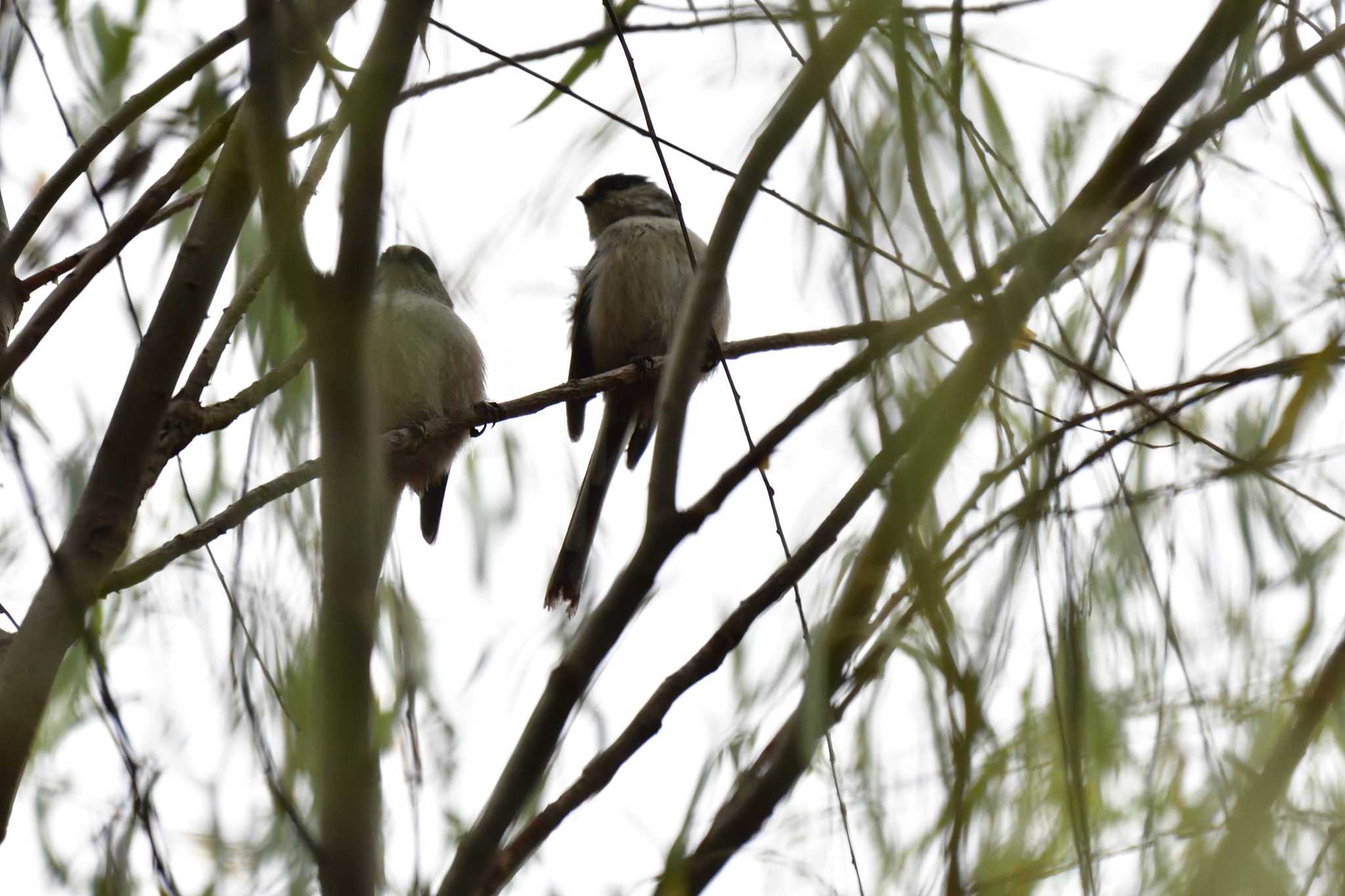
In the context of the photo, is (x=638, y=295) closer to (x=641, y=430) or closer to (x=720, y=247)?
(x=641, y=430)

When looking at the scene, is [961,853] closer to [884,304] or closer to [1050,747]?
[1050,747]

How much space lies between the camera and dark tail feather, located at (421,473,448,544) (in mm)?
4414

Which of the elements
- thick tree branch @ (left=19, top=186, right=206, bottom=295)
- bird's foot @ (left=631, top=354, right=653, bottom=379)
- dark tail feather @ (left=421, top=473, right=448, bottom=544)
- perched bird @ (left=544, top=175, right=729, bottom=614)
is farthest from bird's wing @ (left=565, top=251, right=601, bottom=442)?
thick tree branch @ (left=19, top=186, right=206, bottom=295)

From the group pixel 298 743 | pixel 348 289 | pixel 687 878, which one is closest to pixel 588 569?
pixel 298 743

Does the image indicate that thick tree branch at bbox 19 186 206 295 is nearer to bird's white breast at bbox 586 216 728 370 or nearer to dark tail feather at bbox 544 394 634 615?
dark tail feather at bbox 544 394 634 615

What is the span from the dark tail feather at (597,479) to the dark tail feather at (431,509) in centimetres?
48

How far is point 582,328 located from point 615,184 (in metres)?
0.64

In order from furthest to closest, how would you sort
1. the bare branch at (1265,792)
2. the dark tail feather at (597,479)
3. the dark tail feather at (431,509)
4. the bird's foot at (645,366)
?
the dark tail feather at (431,509)
the bird's foot at (645,366)
the dark tail feather at (597,479)
the bare branch at (1265,792)

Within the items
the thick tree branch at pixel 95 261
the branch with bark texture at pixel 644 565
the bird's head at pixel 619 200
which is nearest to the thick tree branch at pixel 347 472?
the branch with bark texture at pixel 644 565

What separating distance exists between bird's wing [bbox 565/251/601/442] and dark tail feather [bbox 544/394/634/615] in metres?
0.13

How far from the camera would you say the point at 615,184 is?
16.9 ft

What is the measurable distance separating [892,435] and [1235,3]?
474 millimetres

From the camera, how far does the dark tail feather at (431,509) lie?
4.41 meters

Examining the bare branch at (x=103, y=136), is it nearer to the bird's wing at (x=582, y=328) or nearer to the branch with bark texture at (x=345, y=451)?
the branch with bark texture at (x=345, y=451)
